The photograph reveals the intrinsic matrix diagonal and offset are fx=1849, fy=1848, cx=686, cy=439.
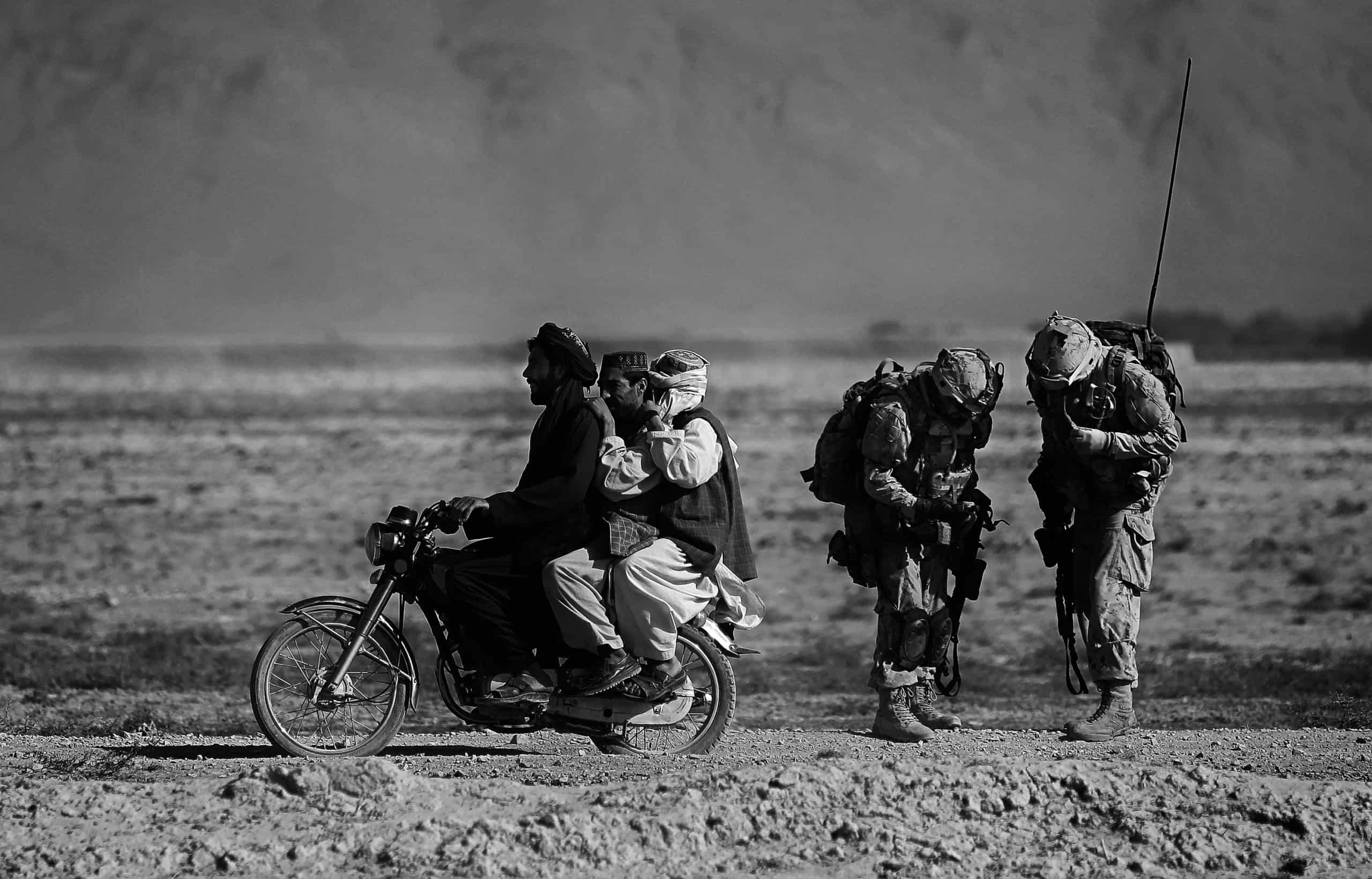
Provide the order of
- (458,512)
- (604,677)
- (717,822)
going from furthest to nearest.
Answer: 1. (604,677)
2. (458,512)
3. (717,822)

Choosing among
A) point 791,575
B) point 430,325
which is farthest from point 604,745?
point 430,325

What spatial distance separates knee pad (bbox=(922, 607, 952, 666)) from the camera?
8.36 metres

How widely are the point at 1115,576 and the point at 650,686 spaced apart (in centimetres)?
218

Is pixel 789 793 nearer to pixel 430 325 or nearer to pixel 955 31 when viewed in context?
pixel 430 325

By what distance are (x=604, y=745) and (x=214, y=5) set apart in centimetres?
14213

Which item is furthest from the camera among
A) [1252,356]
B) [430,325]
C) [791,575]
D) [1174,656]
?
[430,325]

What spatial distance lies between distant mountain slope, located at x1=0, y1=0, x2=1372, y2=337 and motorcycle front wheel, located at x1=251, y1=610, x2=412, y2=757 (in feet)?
339

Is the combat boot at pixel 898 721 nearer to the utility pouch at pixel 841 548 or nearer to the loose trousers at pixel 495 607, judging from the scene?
the utility pouch at pixel 841 548

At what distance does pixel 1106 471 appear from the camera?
8.26m

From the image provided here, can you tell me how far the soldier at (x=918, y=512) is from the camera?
8109 millimetres

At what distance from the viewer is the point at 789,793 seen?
681cm

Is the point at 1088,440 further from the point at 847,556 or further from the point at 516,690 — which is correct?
the point at 516,690

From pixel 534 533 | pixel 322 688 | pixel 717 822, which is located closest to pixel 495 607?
pixel 534 533

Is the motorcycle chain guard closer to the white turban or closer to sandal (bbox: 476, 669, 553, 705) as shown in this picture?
sandal (bbox: 476, 669, 553, 705)
